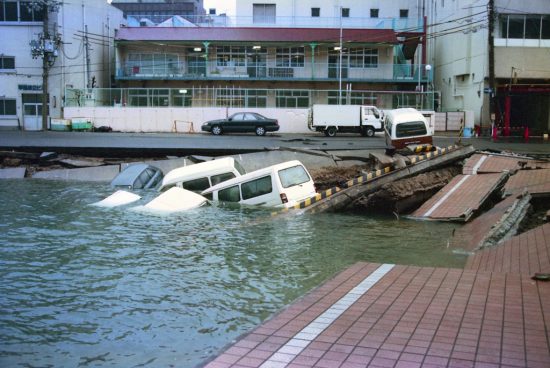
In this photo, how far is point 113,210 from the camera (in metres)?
16.3

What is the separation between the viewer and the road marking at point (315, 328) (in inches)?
187

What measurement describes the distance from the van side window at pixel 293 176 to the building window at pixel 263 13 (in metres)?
43.9

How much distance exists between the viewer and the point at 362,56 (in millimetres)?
53500

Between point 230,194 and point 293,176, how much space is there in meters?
1.89

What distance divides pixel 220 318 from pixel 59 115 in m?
46.1

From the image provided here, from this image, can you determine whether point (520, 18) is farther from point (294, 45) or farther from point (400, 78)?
point (294, 45)

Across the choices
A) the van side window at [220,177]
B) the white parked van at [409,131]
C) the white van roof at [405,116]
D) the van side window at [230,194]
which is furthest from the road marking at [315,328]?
the white van roof at [405,116]

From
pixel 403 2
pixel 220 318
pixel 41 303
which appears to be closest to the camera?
pixel 220 318

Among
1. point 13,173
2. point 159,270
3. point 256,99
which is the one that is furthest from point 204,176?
point 256,99

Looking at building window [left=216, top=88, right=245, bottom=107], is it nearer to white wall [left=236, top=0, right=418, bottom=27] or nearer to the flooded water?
white wall [left=236, top=0, right=418, bottom=27]

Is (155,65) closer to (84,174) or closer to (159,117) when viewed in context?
(159,117)

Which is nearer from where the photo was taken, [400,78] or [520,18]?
[520,18]

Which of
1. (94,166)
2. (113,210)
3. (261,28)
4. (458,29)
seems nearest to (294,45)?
(261,28)

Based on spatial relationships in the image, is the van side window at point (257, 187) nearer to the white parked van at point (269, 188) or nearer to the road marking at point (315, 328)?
the white parked van at point (269, 188)
